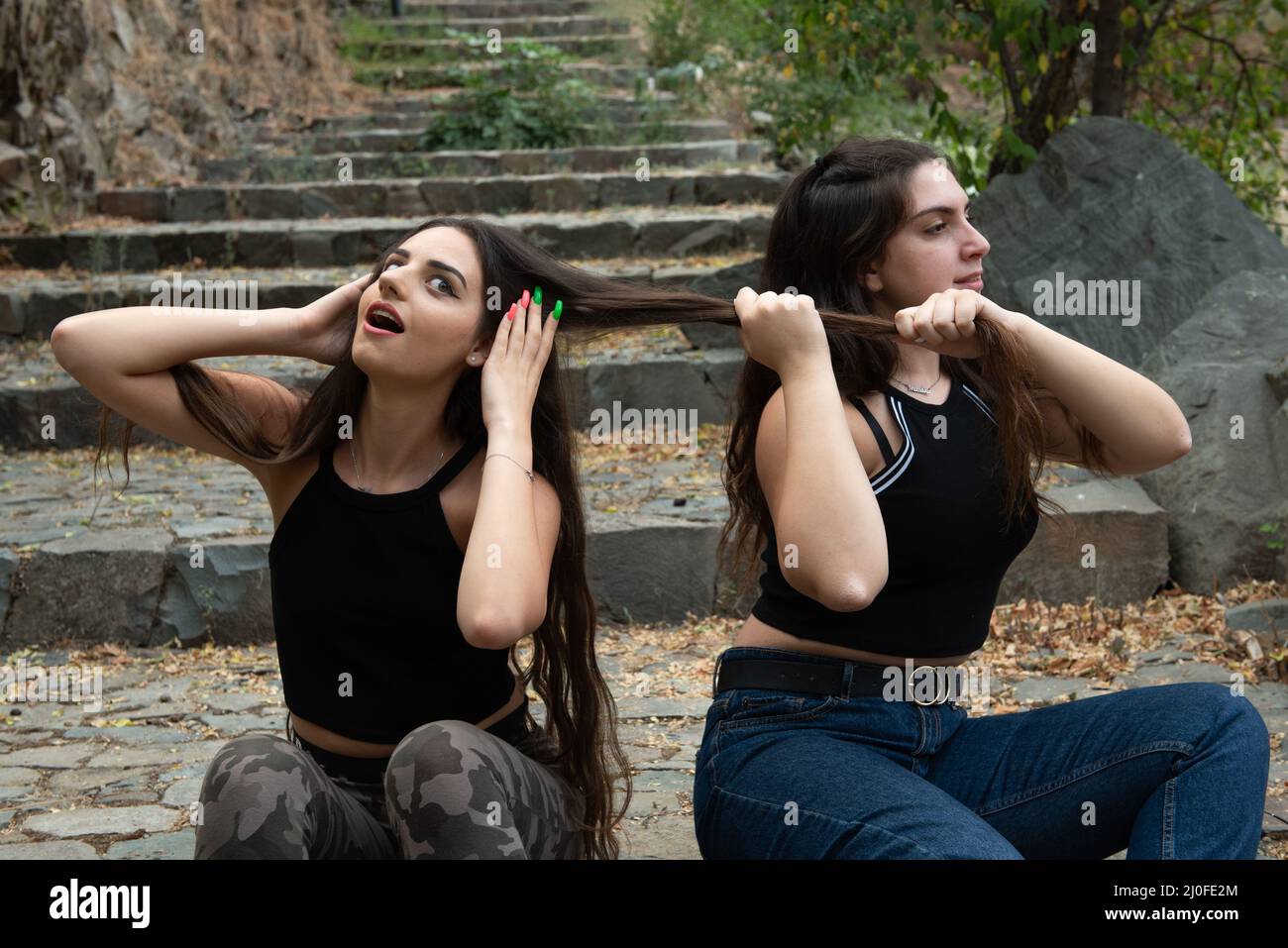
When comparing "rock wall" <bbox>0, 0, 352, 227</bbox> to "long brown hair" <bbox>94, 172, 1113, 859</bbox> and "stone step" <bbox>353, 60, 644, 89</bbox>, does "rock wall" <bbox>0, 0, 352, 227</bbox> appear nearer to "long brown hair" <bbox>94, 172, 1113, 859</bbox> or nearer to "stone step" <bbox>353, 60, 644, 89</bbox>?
"stone step" <bbox>353, 60, 644, 89</bbox>

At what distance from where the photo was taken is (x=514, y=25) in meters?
Answer: 12.6

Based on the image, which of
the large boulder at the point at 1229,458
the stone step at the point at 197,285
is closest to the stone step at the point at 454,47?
the stone step at the point at 197,285

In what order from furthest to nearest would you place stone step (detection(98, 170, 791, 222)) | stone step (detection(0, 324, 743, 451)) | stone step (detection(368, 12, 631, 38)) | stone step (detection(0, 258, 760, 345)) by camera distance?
1. stone step (detection(368, 12, 631, 38))
2. stone step (detection(98, 170, 791, 222))
3. stone step (detection(0, 258, 760, 345))
4. stone step (detection(0, 324, 743, 451))

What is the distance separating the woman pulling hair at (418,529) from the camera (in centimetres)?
211

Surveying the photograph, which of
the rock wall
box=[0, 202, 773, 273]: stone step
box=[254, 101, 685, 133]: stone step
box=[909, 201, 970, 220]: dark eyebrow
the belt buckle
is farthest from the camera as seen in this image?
box=[254, 101, 685, 133]: stone step

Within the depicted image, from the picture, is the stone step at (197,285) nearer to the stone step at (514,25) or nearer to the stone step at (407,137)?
the stone step at (407,137)

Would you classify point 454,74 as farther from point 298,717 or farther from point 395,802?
point 395,802

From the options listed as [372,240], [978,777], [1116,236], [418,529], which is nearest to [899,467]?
[978,777]

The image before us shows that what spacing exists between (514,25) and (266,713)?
9.77m

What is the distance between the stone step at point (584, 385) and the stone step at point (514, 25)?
6649mm

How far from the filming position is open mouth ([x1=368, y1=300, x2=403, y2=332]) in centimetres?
233

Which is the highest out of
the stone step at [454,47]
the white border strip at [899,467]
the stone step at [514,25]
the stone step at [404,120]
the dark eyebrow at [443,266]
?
the stone step at [514,25]

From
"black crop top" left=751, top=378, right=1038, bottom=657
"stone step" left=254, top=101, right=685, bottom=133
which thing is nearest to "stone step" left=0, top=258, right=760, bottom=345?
"stone step" left=254, top=101, right=685, bottom=133

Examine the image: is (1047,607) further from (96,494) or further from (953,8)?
(96,494)
